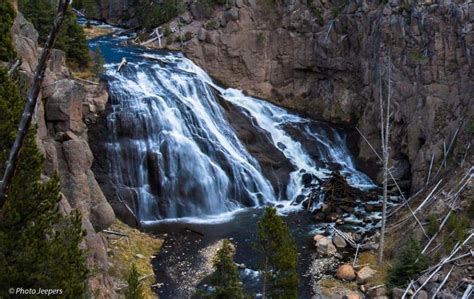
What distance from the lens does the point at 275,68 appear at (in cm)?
4453

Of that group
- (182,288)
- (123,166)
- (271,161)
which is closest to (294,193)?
(271,161)

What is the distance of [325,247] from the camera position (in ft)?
86.0

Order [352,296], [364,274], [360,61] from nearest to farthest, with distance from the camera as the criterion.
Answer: [352,296] → [364,274] → [360,61]

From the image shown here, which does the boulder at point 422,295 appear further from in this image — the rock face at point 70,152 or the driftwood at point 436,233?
the rock face at point 70,152

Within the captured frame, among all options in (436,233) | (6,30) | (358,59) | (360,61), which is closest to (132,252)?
(436,233)

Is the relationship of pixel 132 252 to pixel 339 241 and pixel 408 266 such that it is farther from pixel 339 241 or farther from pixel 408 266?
pixel 408 266

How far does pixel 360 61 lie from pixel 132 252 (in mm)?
22495

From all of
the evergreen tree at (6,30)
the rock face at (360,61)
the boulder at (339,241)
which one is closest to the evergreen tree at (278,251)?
the evergreen tree at (6,30)

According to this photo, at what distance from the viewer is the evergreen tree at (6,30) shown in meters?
13.3

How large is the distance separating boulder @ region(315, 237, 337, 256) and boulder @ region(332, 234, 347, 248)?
34cm

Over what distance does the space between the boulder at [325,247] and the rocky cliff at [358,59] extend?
25.8 feet

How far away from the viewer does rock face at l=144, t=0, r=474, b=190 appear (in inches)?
1287

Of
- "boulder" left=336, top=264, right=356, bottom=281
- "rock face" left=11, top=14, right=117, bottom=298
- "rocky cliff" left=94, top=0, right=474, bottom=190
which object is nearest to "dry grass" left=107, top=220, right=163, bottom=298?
"rock face" left=11, top=14, right=117, bottom=298

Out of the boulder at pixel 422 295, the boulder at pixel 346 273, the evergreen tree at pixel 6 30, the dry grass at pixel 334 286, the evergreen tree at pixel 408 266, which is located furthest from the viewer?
the boulder at pixel 346 273
